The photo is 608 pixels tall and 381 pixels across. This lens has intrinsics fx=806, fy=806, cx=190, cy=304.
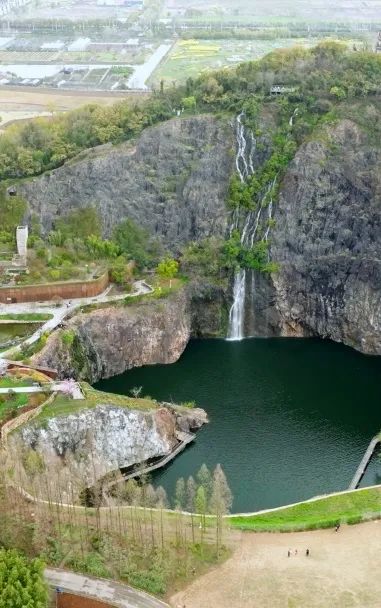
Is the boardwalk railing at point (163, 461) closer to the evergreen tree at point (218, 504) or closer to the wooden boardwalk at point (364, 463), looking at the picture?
the evergreen tree at point (218, 504)

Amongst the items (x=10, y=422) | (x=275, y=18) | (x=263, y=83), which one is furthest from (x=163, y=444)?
(x=275, y=18)

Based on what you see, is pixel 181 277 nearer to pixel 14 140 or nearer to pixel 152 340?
pixel 152 340

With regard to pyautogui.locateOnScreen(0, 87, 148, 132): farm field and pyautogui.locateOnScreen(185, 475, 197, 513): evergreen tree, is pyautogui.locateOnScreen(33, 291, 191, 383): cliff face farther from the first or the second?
pyautogui.locateOnScreen(0, 87, 148, 132): farm field

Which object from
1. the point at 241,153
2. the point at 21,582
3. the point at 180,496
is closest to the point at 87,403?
the point at 180,496

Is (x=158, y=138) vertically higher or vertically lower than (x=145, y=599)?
higher

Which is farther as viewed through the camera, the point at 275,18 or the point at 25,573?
the point at 275,18

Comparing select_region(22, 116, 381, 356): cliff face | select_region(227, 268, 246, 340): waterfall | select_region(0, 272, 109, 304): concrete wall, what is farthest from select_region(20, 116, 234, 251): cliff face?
select_region(0, 272, 109, 304): concrete wall

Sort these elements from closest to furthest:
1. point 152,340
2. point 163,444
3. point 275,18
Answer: point 163,444 < point 152,340 < point 275,18
